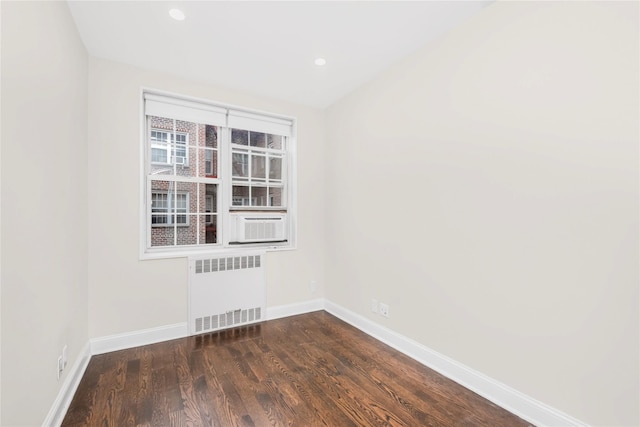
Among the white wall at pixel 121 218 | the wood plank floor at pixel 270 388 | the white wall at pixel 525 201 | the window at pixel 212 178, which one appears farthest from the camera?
the window at pixel 212 178

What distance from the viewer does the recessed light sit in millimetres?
1958

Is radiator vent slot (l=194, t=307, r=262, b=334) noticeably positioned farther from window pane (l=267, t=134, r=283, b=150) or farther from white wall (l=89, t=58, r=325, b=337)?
window pane (l=267, t=134, r=283, b=150)

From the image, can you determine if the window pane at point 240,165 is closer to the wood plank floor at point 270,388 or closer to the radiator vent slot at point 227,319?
the radiator vent slot at point 227,319

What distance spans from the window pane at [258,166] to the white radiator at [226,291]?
3.17ft

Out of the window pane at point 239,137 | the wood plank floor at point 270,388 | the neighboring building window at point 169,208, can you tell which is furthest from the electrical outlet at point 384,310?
the window pane at point 239,137

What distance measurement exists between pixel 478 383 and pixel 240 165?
305cm

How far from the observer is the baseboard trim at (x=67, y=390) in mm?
1614

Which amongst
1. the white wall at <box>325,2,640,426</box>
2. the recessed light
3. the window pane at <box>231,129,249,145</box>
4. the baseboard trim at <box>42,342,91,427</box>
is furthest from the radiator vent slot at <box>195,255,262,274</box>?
the recessed light

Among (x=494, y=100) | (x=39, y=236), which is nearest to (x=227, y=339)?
(x=39, y=236)

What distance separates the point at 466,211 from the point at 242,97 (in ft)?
8.45

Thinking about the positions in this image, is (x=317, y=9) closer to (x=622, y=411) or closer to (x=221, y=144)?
(x=221, y=144)

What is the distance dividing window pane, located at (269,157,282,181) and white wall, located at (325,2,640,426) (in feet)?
4.83

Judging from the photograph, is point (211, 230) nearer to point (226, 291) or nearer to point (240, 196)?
point (240, 196)

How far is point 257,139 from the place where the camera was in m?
3.54
